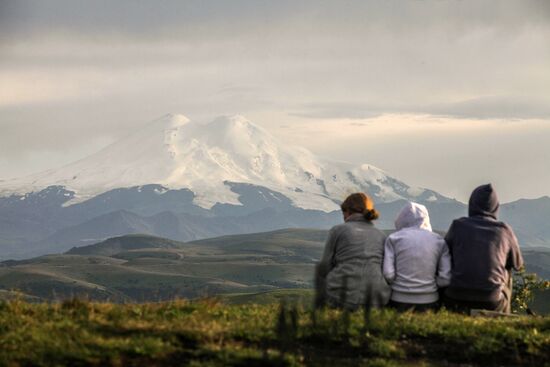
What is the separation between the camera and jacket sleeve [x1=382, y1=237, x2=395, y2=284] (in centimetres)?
1747

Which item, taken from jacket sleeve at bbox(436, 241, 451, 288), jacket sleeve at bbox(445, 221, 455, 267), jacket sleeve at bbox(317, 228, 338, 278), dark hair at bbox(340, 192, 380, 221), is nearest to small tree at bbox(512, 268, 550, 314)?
jacket sleeve at bbox(445, 221, 455, 267)

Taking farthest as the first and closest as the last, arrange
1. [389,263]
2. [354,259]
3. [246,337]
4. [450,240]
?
[450,240] → [389,263] → [354,259] → [246,337]

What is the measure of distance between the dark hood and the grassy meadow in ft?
9.24

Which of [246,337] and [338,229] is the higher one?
[338,229]

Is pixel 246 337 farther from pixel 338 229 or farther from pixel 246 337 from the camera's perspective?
pixel 338 229

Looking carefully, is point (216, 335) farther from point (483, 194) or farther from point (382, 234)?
point (483, 194)

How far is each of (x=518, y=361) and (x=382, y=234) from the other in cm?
536

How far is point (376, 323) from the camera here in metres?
14.2

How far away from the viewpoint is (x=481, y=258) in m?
17.3

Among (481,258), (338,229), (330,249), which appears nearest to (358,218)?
(338,229)

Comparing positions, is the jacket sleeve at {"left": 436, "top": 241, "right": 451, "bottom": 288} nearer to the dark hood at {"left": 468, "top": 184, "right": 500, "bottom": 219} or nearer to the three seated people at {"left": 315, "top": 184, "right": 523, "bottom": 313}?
the three seated people at {"left": 315, "top": 184, "right": 523, "bottom": 313}

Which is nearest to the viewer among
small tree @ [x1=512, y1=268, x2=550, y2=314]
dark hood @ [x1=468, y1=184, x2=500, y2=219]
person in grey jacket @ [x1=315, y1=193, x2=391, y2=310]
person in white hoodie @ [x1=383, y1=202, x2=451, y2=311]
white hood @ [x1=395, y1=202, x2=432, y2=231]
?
person in grey jacket @ [x1=315, y1=193, x2=391, y2=310]

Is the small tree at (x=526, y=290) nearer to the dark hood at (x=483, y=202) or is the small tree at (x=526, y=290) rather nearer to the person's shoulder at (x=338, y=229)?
the dark hood at (x=483, y=202)

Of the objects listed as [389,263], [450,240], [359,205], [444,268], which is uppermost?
[359,205]
